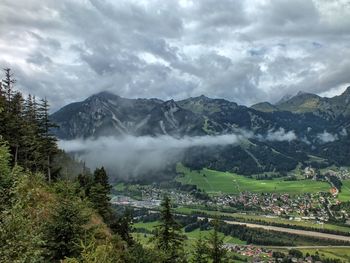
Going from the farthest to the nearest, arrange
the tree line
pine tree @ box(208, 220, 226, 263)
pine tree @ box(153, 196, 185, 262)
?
pine tree @ box(153, 196, 185, 262) → pine tree @ box(208, 220, 226, 263) → the tree line

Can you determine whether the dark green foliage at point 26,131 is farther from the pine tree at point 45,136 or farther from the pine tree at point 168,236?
the pine tree at point 168,236

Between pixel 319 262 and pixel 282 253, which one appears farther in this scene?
pixel 282 253

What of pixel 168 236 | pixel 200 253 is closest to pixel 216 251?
A: pixel 200 253

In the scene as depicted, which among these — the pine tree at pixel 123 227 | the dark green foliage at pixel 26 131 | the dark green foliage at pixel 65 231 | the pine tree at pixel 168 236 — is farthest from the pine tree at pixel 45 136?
the dark green foliage at pixel 65 231

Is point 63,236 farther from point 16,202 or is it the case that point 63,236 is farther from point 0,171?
point 16,202

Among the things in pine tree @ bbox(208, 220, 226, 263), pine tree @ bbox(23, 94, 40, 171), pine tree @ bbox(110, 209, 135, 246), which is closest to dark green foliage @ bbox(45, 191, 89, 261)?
pine tree @ bbox(208, 220, 226, 263)

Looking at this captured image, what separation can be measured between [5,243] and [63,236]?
14.8m

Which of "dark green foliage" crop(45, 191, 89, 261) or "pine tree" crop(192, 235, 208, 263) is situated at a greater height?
"dark green foliage" crop(45, 191, 89, 261)

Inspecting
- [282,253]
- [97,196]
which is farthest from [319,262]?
[97,196]

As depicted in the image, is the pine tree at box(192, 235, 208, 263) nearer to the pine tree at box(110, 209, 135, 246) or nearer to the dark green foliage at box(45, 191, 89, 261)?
the dark green foliage at box(45, 191, 89, 261)

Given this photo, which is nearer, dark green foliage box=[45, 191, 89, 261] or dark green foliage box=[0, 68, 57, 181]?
dark green foliage box=[45, 191, 89, 261]

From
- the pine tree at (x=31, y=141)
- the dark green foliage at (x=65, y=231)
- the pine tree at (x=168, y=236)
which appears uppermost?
the pine tree at (x=31, y=141)

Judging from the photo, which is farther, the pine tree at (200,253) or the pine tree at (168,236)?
the pine tree at (168,236)

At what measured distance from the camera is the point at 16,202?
21219 millimetres
